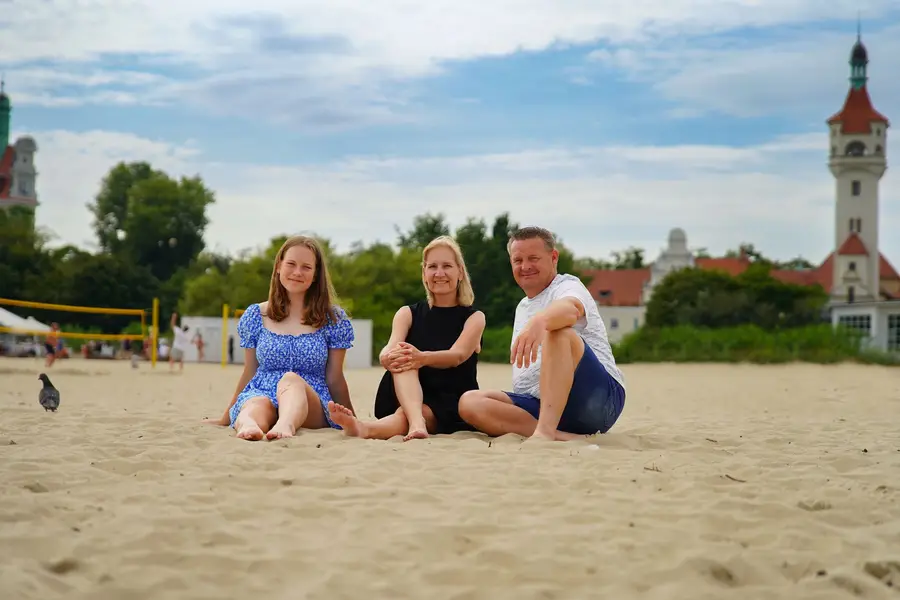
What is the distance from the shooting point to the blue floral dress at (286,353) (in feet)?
19.1

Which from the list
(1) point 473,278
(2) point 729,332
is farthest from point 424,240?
(2) point 729,332

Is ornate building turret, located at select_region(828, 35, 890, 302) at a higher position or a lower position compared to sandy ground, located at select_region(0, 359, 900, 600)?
higher

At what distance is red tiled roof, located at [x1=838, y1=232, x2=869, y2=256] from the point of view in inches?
2699

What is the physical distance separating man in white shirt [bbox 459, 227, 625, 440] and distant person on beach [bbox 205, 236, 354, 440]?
83 centimetres

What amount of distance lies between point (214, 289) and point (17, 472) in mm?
43212

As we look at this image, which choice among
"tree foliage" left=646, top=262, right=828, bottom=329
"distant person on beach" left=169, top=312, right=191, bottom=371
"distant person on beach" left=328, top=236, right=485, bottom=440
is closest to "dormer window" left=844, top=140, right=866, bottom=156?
"tree foliage" left=646, top=262, right=828, bottom=329

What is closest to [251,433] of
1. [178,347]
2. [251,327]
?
[251,327]

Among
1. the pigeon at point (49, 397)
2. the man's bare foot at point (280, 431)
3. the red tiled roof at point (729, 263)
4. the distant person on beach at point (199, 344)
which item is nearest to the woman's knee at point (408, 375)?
the man's bare foot at point (280, 431)

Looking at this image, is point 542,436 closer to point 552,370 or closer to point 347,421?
point 552,370

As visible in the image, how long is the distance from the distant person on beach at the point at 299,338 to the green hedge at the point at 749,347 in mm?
21954

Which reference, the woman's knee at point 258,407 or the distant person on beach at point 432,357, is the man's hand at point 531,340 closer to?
the distant person on beach at point 432,357

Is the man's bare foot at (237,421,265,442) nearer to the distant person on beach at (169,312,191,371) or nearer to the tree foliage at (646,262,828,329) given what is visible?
the distant person on beach at (169,312,191,371)

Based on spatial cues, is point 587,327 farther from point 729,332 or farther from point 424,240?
point 424,240

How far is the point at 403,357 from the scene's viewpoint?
17.9ft
